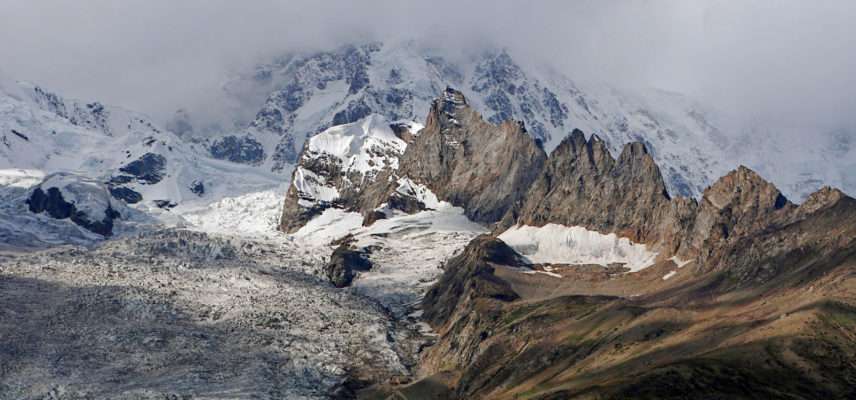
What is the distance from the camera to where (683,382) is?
191125 millimetres

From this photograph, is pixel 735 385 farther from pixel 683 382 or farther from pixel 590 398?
pixel 590 398

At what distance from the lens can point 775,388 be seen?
188m

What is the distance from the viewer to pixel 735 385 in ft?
618

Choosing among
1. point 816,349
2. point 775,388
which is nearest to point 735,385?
point 775,388

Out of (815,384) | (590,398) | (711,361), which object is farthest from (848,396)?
(590,398)

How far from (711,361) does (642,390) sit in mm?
13177

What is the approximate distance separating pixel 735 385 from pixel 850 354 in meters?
23.0

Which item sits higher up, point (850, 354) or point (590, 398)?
point (850, 354)

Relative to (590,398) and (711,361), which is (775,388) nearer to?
(711,361)

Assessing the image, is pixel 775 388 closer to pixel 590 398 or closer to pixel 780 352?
pixel 780 352

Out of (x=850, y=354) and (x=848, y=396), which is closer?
(x=848, y=396)

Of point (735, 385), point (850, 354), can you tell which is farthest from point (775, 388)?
point (850, 354)

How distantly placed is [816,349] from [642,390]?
29163 millimetres

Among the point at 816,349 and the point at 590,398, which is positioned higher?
the point at 816,349
